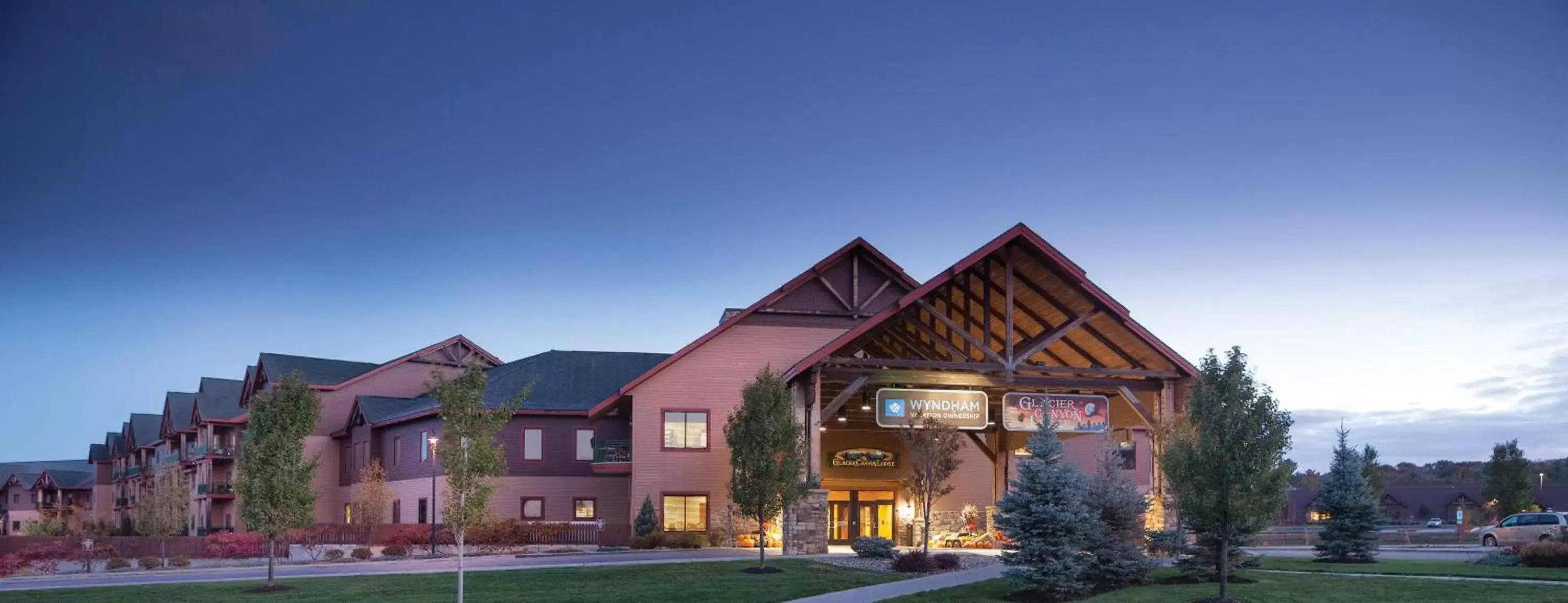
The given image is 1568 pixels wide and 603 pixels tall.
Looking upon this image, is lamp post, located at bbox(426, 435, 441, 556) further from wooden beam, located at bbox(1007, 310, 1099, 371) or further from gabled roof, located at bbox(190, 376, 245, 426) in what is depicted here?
gabled roof, located at bbox(190, 376, 245, 426)

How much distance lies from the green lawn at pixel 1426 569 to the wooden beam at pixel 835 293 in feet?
54.7

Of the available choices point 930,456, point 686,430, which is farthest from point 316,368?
point 930,456

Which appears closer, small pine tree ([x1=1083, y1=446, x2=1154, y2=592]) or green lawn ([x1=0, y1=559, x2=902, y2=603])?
green lawn ([x1=0, y1=559, x2=902, y2=603])

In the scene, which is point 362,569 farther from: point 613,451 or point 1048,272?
point 1048,272

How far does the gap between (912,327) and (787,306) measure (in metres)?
4.51

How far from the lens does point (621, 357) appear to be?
53.8 metres

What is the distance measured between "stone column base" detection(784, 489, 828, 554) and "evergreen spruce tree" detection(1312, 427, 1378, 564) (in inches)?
548

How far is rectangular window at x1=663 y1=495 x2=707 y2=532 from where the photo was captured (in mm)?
42719

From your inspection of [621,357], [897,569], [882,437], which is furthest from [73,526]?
[897,569]

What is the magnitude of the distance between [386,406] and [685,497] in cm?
1992

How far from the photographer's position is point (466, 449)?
66.9 ft

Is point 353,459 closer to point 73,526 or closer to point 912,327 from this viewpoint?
point 73,526

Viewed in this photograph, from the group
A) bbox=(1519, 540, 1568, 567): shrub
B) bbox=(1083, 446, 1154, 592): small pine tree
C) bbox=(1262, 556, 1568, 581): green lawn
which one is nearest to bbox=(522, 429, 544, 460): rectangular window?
bbox=(1083, 446, 1154, 592): small pine tree

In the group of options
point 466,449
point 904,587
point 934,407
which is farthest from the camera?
point 934,407
